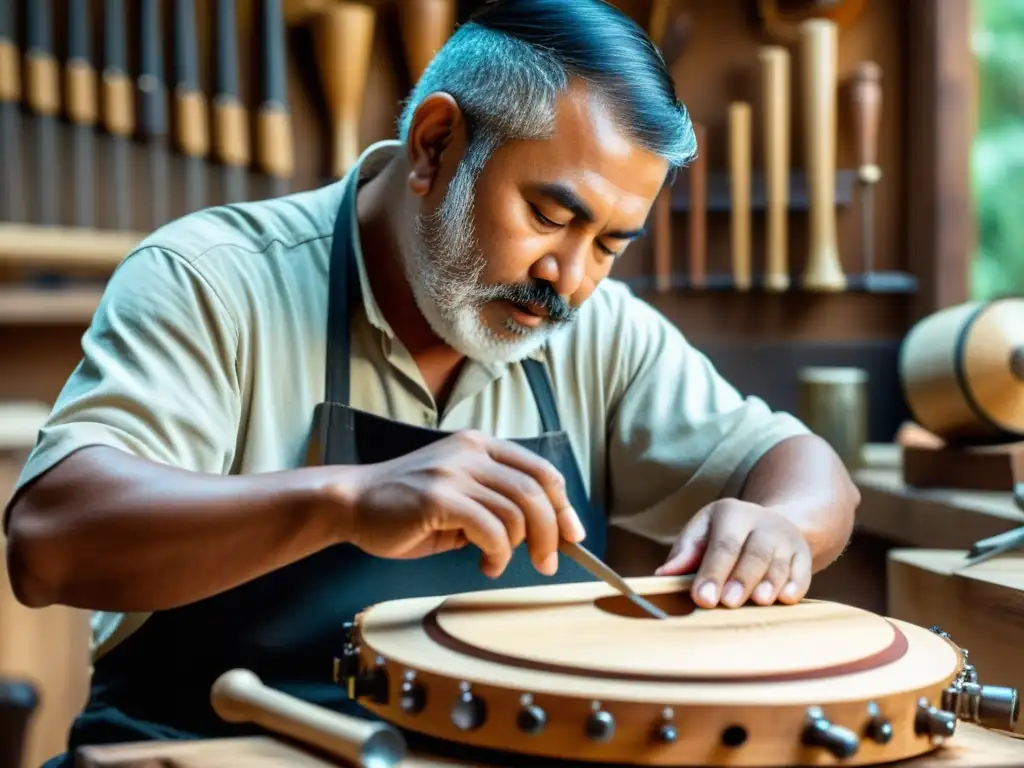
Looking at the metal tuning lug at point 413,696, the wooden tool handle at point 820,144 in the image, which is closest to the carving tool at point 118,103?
the wooden tool handle at point 820,144

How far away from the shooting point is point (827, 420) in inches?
107

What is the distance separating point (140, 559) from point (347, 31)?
201 centimetres

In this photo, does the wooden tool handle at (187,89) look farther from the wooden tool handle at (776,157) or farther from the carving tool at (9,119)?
the wooden tool handle at (776,157)

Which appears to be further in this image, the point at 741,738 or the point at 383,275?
the point at 383,275

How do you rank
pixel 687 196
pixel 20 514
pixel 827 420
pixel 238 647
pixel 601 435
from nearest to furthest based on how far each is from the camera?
pixel 20 514 < pixel 238 647 < pixel 601 435 < pixel 827 420 < pixel 687 196

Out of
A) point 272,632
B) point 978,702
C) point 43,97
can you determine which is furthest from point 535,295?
point 43,97

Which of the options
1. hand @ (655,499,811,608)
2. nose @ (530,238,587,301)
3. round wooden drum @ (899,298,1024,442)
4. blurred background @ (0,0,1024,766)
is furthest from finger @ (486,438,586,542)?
blurred background @ (0,0,1024,766)

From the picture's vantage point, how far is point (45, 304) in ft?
9.73

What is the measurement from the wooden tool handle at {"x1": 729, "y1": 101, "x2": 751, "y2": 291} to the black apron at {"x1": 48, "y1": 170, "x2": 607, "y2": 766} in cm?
162

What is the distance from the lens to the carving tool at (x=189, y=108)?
3.02 m

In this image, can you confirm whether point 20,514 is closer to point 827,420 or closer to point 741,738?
point 741,738

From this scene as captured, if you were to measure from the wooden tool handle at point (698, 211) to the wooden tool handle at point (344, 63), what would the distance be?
0.85 m

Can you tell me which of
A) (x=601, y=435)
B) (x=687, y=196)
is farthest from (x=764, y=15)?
(x=601, y=435)

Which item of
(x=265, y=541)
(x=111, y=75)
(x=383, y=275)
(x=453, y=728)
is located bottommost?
(x=453, y=728)
